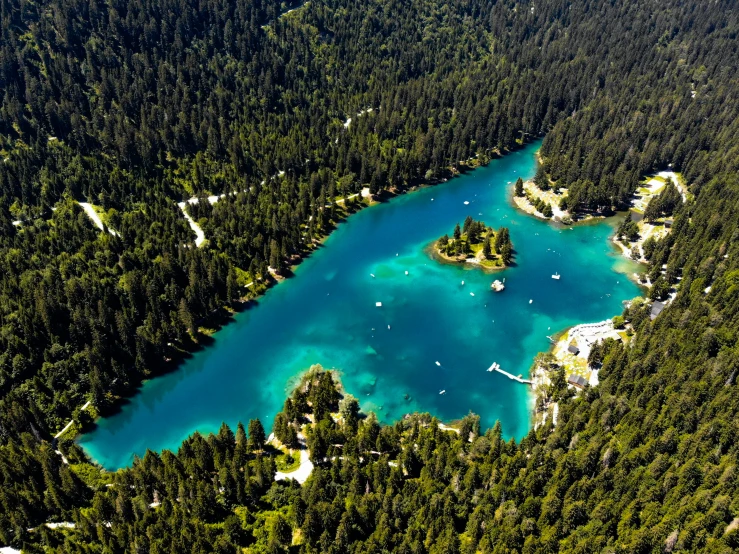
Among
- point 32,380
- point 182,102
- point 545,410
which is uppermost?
point 182,102

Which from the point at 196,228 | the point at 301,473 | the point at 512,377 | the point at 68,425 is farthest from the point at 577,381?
the point at 196,228

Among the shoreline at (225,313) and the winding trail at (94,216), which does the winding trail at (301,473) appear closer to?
the shoreline at (225,313)

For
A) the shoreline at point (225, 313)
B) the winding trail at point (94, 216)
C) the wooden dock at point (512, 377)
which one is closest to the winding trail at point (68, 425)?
the shoreline at point (225, 313)

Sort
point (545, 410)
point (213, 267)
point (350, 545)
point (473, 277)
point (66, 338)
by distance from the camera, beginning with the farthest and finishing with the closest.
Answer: point (473, 277)
point (213, 267)
point (66, 338)
point (545, 410)
point (350, 545)

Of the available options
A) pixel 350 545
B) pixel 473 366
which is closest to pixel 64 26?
pixel 473 366

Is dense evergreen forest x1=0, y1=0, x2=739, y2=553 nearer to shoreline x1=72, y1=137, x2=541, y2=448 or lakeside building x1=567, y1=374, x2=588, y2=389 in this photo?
shoreline x1=72, y1=137, x2=541, y2=448

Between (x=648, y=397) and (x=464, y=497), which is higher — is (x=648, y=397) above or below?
above

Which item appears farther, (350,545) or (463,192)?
(463,192)

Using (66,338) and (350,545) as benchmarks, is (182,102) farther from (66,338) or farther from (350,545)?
(350,545)
